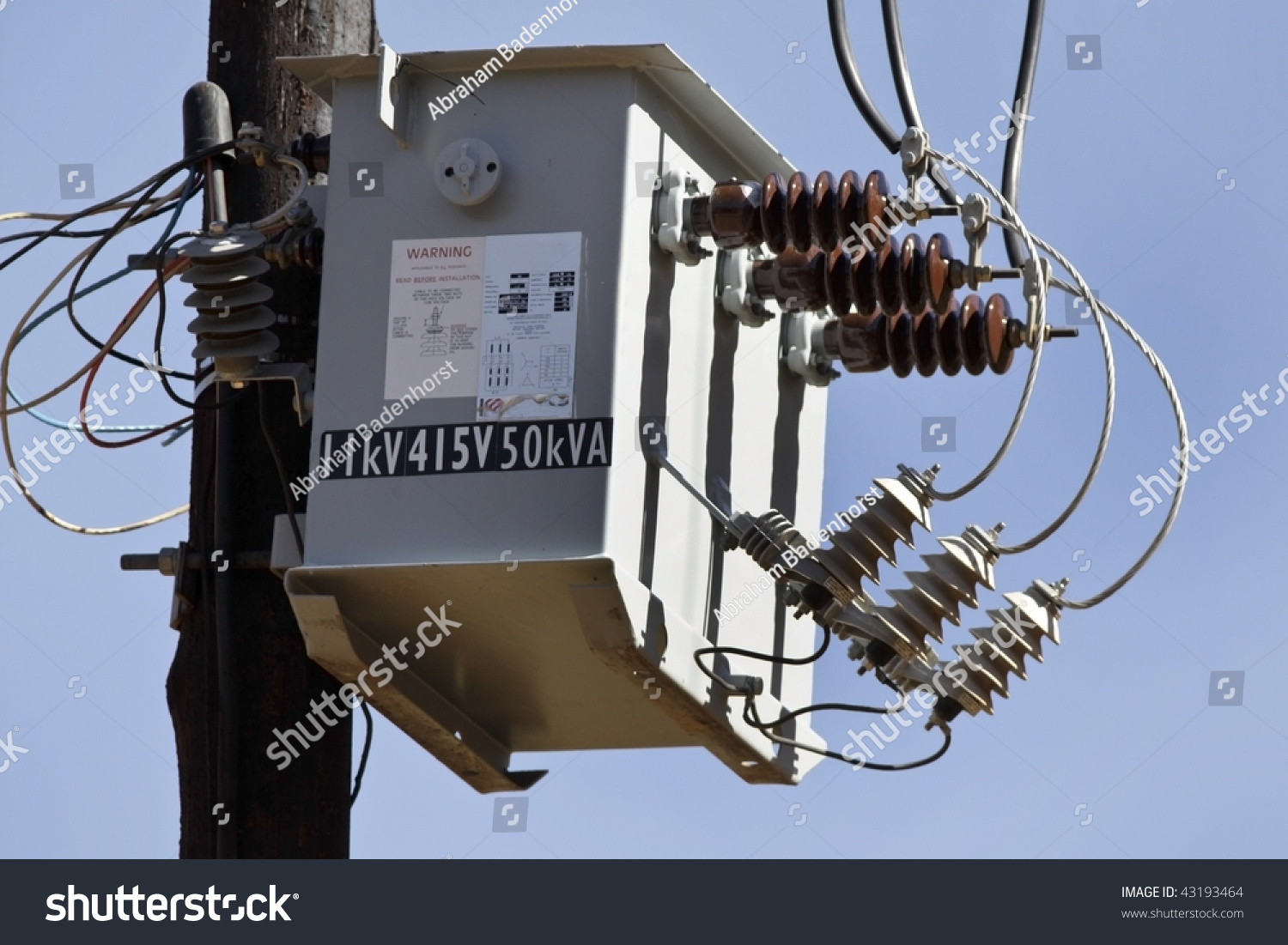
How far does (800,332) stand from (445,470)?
120 cm

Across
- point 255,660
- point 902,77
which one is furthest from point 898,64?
point 255,660

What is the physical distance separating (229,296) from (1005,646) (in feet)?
5.64

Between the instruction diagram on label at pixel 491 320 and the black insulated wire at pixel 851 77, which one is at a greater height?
the black insulated wire at pixel 851 77

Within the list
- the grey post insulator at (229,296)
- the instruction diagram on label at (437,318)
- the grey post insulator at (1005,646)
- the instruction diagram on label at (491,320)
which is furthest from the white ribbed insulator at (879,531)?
the grey post insulator at (229,296)

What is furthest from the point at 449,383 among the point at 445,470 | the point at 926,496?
the point at 926,496

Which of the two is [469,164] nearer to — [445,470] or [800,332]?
[445,470]

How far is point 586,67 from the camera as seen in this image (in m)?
4.99

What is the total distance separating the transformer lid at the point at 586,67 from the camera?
→ 496 centimetres

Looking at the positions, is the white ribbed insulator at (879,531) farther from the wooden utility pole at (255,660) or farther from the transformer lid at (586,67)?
the wooden utility pole at (255,660)

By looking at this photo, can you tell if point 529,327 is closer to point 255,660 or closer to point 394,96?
point 394,96

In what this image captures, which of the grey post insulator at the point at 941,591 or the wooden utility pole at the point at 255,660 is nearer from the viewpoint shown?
the grey post insulator at the point at 941,591

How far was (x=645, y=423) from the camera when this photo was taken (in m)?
4.93

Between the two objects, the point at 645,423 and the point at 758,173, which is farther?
the point at 758,173

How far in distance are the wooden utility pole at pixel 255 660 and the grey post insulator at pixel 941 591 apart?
121 cm
